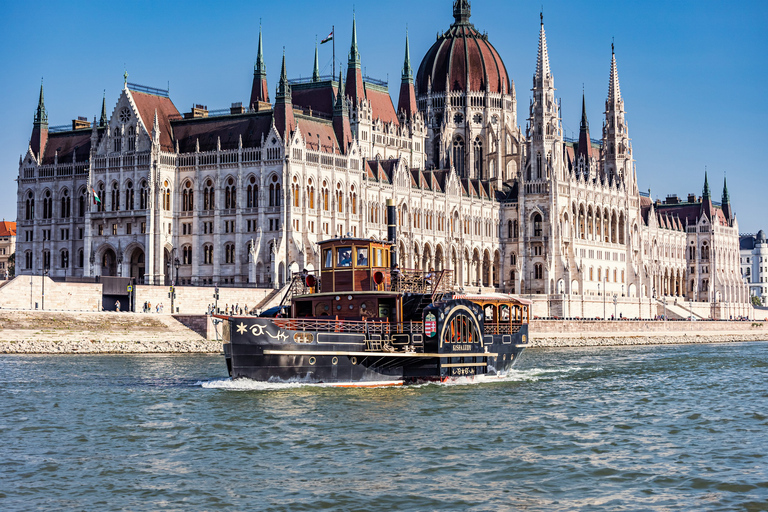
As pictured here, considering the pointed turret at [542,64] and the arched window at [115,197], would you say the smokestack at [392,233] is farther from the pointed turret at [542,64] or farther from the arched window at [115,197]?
the pointed turret at [542,64]

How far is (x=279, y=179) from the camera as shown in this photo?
368 feet

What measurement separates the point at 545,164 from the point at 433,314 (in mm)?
98819

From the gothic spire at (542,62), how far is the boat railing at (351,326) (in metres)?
103

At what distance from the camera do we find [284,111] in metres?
113

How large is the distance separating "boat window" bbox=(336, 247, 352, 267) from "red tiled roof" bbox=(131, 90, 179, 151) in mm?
65903

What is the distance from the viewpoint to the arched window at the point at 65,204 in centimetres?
12254

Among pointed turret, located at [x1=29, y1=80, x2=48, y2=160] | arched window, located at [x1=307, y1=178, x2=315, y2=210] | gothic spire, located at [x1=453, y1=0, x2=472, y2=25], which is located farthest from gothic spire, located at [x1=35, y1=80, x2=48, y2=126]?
gothic spire, located at [x1=453, y1=0, x2=472, y2=25]

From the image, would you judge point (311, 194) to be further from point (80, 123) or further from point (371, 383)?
point (371, 383)

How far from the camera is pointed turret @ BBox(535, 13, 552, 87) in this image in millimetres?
152625

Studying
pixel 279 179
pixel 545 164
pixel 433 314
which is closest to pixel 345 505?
pixel 433 314

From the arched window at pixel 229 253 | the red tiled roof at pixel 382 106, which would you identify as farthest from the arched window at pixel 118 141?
the red tiled roof at pixel 382 106

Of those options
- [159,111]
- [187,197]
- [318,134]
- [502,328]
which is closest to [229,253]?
[187,197]

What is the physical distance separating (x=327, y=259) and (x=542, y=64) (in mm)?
103723

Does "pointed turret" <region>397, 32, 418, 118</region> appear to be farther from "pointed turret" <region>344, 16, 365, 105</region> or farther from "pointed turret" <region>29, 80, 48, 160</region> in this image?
"pointed turret" <region>29, 80, 48, 160</region>
